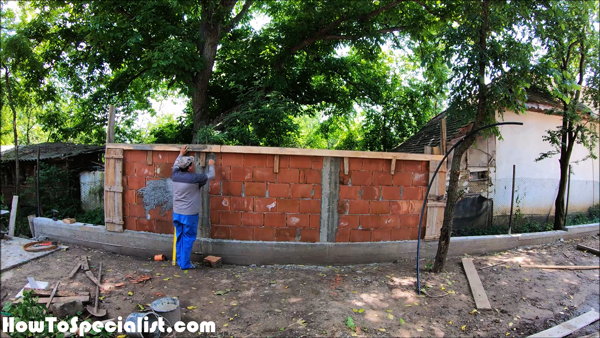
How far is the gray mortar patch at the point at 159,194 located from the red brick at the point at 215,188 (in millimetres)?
683

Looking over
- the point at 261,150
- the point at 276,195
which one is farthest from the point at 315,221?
the point at 261,150

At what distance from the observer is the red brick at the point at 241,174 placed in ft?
17.9

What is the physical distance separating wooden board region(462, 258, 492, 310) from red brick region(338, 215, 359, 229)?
6.42 ft

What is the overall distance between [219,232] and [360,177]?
259 centimetres

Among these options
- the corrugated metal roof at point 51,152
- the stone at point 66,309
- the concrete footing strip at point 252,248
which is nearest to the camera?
the stone at point 66,309

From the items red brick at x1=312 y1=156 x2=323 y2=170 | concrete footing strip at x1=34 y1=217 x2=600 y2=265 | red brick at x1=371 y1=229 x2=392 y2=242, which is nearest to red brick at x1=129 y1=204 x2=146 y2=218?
concrete footing strip at x1=34 y1=217 x2=600 y2=265

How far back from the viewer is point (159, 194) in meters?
5.61

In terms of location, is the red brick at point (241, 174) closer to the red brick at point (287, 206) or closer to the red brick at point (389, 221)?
the red brick at point (287, 206)

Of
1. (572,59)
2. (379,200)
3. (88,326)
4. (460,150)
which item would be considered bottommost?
(88,326)

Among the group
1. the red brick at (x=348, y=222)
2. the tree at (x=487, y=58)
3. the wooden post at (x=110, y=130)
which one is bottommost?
the red brick at (x=348, y=222)

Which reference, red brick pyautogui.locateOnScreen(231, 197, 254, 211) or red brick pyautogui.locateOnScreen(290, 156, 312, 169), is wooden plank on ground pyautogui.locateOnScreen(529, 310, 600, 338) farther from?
red brick pyautogui.locateOnScreen(231, 197, 254, 211)

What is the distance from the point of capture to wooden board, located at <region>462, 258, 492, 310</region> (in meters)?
4.47

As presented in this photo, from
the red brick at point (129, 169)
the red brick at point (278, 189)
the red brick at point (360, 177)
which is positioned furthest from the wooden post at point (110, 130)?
the red brick at point (360, 177)

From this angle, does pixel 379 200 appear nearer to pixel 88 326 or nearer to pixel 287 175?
pixel 287 175
